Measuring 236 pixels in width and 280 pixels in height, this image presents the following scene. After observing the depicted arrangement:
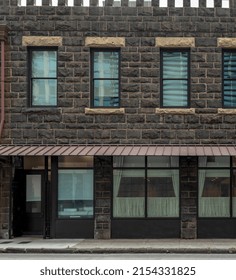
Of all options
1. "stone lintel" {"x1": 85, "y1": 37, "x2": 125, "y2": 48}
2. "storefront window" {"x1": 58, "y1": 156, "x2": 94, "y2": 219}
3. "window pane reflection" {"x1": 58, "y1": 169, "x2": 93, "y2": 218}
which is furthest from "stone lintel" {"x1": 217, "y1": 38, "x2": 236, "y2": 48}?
"window pane reflection" {"x1": 58, "y1": 169, "x2": 93, "y2": 218}

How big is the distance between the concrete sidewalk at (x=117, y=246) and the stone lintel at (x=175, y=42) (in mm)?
6024

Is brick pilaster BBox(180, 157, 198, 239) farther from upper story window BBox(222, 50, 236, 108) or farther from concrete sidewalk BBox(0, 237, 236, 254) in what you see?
upper story window BBox(222, 50, 236, 108)

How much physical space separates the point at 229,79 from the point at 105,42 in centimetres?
408

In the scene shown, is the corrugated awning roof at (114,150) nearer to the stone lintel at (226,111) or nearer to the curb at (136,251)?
the stone lintel at (226,111)

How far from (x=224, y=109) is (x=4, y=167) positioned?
23.3ft

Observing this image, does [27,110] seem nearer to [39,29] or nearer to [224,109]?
[39,29]

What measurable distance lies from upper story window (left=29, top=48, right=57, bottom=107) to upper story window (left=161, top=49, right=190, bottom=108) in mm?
3448

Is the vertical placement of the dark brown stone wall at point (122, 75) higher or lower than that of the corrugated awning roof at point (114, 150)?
higher

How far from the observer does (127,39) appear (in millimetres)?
20953

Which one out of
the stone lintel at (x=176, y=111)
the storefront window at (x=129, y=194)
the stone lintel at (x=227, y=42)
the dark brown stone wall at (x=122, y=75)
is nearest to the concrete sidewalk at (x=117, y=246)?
the storefront window at (x=129, y=194)

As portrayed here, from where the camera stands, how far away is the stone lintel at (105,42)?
20859 millimetres

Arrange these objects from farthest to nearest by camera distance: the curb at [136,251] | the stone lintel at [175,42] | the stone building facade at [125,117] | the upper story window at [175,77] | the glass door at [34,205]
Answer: the glass door at [34,205], the upper story window at [175,77], the stone lintel at [175,42], the stone building facade at [125,117], the curb at [136,251]

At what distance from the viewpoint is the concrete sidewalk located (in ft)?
58.2

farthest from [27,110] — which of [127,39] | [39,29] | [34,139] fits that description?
[127,39]
